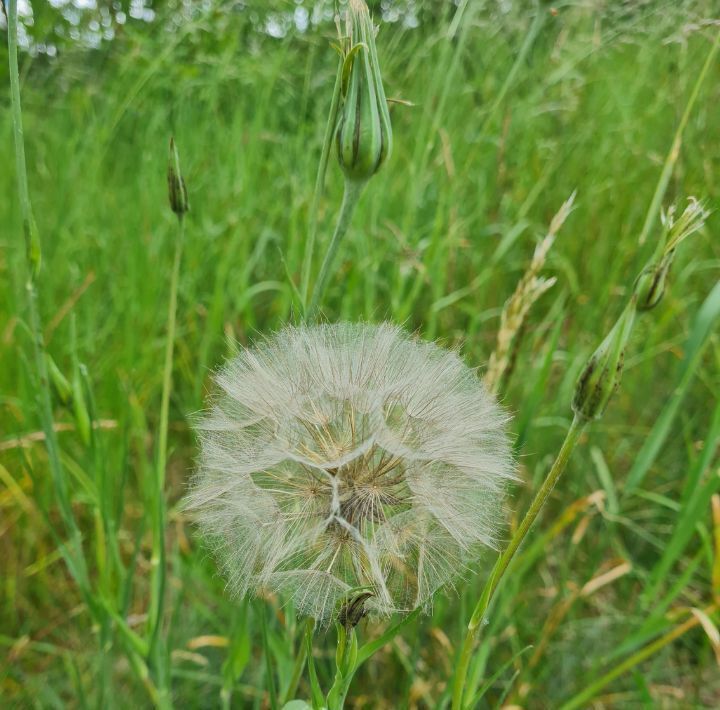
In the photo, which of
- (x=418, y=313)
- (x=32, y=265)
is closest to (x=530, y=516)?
(x=32, y=265)

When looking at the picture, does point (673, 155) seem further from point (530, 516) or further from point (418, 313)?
point (418, 313)

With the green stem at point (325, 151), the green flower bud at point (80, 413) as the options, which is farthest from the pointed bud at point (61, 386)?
the green stem at point (325, 151)

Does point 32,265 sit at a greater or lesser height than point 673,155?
lesser

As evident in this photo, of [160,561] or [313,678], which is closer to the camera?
[313,678]

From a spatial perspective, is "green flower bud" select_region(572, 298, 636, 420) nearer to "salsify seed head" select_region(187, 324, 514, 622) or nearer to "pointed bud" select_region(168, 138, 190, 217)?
"salsify seed head" select_region(187, 324, 514, 622)

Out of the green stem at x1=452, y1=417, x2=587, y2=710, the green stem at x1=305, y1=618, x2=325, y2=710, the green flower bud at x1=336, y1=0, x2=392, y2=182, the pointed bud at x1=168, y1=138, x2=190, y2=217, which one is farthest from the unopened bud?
the pointed bud at x1=168, y1=138, x2=190, y2=217

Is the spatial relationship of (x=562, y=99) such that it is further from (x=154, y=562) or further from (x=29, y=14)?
(x=154, y=562)
